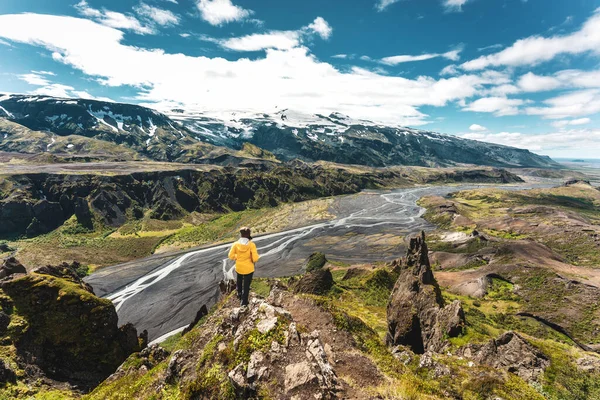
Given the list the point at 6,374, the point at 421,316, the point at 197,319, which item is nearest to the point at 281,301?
the point at 421,316

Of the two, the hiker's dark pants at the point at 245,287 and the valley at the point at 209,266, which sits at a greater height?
the hiker's dark pants at the point at 245,287

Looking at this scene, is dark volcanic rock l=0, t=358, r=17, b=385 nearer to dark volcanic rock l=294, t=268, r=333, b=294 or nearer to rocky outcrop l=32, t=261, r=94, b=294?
rocky outcrop l=32, t=261, r=94, b=294

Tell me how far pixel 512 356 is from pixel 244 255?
60.9 feet

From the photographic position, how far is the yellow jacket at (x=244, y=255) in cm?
1324

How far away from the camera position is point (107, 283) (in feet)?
250

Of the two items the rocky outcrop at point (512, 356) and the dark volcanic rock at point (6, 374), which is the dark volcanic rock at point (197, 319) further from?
the rocky outcrop at point (512, 356)

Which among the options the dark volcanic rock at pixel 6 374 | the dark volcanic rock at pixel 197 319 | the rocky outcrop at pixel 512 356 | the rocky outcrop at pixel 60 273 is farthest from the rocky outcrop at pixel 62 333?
the rocky outcrop at pixel 512 356

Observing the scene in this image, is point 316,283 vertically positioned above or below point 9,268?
below

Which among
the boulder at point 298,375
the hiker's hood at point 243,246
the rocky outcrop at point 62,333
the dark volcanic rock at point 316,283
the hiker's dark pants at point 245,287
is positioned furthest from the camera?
the dark volcanic rock at point 316,283

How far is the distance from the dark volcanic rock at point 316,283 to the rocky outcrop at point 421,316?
1624 centimetres

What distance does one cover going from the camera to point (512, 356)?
59.4ft

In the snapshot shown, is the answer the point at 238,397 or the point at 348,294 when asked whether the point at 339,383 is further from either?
the point at 348,294

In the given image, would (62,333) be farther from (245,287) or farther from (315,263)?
(315,263)

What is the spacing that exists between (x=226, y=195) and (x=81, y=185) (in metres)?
71.0
